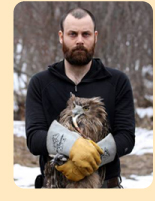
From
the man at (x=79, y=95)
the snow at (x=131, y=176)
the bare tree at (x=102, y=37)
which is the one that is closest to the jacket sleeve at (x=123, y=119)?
the man at (x=79, y=95)

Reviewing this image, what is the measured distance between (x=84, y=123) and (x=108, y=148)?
22 cm

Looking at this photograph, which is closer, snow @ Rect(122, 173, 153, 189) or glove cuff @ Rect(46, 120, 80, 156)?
glove cuff @ Rect(46, 120, 80, 156)

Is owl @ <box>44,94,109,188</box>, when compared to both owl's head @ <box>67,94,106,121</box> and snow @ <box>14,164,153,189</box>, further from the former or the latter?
snow @ <box>14,164,153,189</box>

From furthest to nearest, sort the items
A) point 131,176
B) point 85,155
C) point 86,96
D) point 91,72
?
1. point 131,176
2. point 91,72
3. point 86,96
4. point 85,155

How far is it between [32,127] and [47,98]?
0.69 feet

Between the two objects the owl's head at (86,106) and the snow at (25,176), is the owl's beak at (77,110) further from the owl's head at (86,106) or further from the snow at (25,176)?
the snow at (25,176)

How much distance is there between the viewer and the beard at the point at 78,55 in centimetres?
Result: 220

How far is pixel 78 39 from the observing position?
216 centimetres

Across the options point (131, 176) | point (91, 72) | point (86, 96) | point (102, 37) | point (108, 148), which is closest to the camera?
point (108, 148)

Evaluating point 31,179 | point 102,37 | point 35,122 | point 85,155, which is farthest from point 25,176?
point 102,37

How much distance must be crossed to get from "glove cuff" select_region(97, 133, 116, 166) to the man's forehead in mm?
692

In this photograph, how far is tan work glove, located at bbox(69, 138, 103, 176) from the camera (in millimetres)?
1951

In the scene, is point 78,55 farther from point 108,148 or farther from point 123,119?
point 108,148

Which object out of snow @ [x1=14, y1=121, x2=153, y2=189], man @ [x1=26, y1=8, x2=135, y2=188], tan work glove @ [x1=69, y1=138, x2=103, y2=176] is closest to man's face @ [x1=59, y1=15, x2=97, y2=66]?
man @ [x1=26, y1=8, x2=135, y2=188]
